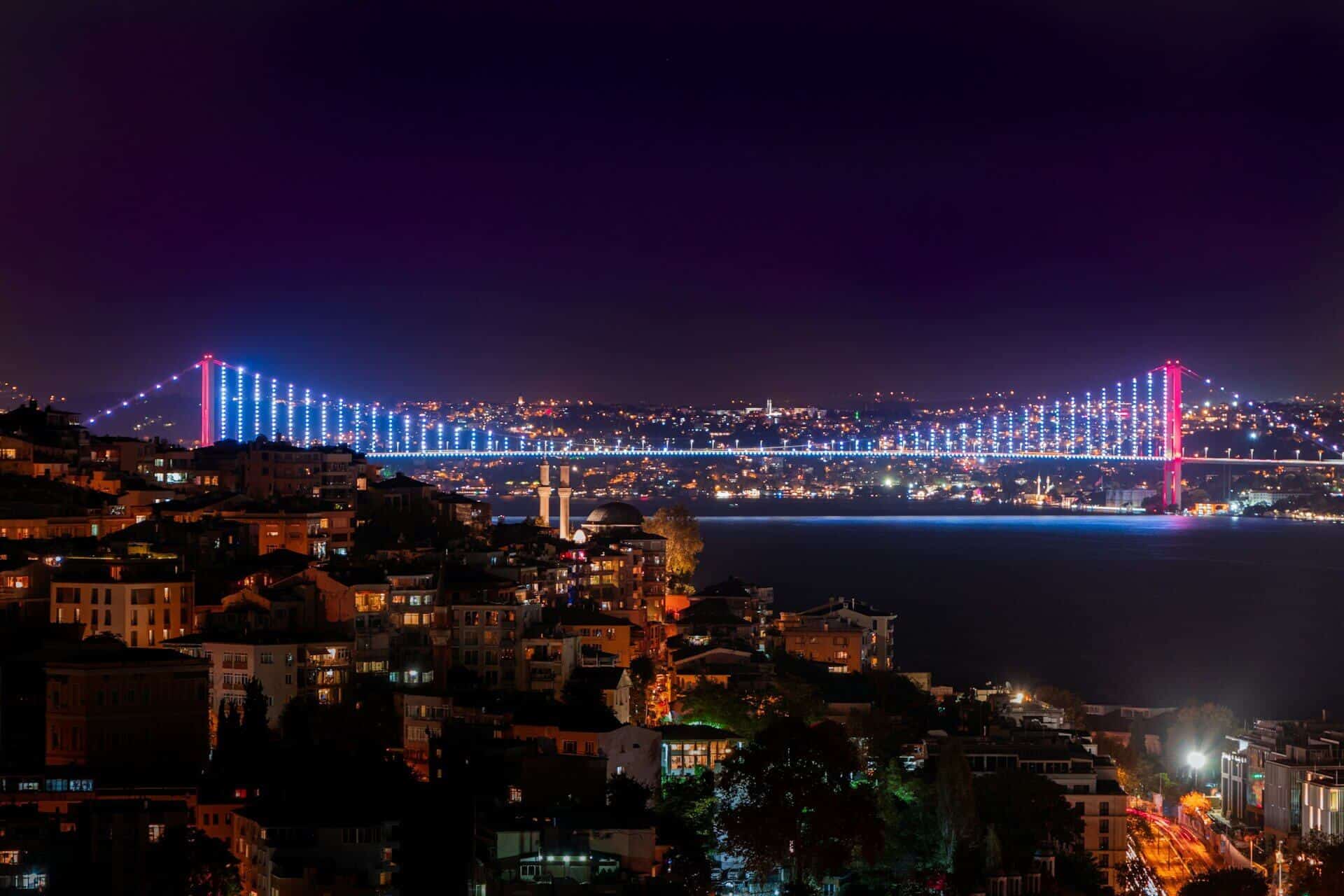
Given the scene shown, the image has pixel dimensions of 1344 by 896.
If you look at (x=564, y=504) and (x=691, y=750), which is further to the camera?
(x=564, y=504)

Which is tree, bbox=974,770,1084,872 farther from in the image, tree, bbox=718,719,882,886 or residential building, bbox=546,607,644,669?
residential building, bbox=546,607,644,669

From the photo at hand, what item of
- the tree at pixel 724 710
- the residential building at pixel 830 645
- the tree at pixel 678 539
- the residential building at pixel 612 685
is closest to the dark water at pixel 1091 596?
the residential building at pixel 830 645

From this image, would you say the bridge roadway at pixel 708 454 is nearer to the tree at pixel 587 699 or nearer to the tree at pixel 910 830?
the tree at pixel 587 699

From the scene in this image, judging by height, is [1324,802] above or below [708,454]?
below

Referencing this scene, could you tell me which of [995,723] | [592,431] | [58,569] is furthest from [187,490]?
[592,431]

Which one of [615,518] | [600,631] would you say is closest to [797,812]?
[600,631]

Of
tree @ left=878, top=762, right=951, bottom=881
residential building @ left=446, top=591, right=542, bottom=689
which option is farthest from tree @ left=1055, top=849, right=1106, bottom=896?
residential building @ left=446, top=591, right=542, bottom=689

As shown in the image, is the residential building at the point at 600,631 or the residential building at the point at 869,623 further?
the residential building at the point at 869,623

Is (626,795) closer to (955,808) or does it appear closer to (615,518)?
(955,808)
